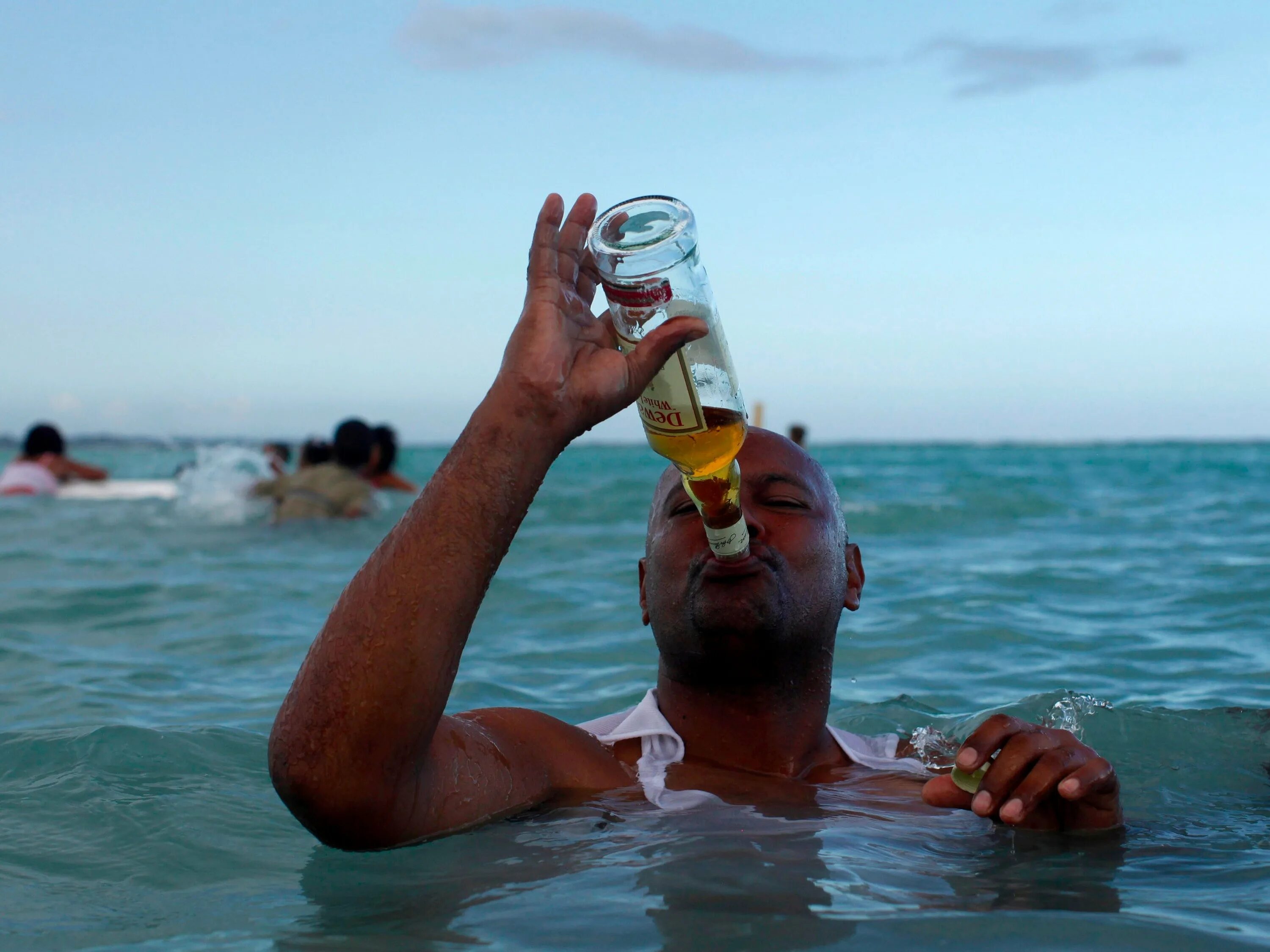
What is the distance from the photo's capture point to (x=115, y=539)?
36.7 feet

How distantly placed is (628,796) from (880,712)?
1.92 meters

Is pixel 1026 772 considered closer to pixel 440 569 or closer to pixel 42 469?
pixel 440 569

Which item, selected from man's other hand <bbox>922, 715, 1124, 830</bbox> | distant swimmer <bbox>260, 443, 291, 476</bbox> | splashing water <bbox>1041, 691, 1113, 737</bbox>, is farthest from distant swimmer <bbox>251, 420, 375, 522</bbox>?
man's other hand <bbox>922, 715, 1124, 830</bbox>

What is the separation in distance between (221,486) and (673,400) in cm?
1315

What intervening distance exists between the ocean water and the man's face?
423 mm

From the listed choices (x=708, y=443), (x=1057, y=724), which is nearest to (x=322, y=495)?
(x=1057, y=724)

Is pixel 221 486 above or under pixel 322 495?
under

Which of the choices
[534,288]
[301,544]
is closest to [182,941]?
[534,288]

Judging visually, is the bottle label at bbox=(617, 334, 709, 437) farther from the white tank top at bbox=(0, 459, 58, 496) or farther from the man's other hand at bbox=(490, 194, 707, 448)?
the white tank top at bbox=(0, 459, 58, 496)

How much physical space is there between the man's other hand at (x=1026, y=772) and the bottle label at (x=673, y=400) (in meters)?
0.79

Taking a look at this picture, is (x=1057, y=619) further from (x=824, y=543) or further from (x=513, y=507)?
(x=513, y=507)

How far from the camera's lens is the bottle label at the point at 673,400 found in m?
2.19

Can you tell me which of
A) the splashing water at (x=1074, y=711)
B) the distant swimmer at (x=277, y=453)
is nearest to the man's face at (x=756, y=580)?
the splashing water at (x=1074, y=711)

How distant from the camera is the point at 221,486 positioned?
14.4 m
